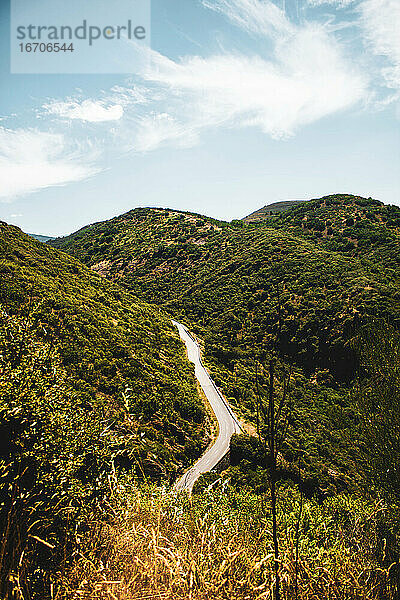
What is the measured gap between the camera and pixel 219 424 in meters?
26.4

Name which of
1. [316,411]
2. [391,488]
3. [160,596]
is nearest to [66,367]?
[391,488]

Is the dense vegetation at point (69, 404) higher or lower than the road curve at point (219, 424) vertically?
higher

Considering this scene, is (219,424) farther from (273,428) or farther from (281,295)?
(273,428)

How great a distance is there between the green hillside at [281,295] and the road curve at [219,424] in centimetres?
197

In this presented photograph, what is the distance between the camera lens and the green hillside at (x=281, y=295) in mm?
29500

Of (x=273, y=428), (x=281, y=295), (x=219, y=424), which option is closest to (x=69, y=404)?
(x=273, y=428)

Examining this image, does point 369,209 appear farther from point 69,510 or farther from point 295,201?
point 295,201

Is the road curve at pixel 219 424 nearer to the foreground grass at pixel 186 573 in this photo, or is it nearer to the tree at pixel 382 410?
the tree at pixel 382 410

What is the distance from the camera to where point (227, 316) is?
172 ft

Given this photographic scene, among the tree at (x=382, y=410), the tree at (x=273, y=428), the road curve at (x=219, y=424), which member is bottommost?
the road curve at (x=219, y=424)

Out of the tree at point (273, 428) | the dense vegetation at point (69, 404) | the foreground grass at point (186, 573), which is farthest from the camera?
the dense vegetation at point (69, 404)

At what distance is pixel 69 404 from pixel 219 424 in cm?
2021

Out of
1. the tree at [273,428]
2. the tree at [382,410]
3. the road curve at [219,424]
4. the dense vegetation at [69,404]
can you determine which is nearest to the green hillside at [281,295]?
the road curve at [219,424]

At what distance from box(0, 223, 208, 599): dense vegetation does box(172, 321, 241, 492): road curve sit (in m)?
0.91
